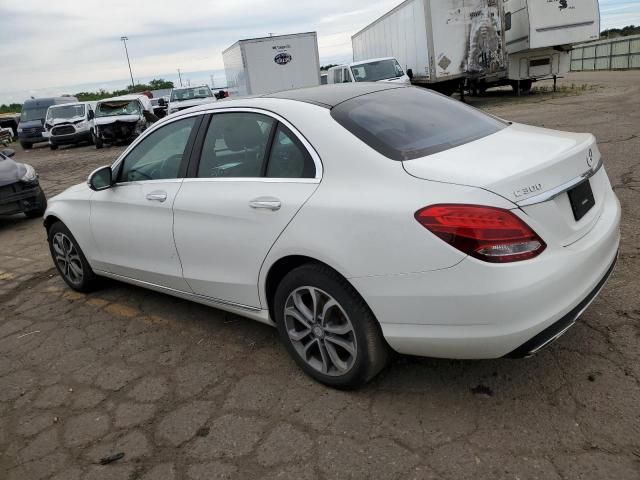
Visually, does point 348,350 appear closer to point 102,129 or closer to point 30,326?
point 30,326

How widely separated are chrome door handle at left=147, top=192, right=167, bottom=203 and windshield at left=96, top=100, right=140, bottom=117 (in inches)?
667

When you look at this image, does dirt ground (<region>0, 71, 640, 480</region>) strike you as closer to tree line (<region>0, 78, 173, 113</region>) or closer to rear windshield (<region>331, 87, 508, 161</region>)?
rear windshield (<region>331, 87, 508, 161</region>)

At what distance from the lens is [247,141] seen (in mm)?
3254

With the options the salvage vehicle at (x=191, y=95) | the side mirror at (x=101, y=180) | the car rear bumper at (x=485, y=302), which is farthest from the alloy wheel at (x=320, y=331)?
the salvage vehicle at (x=191, y=95)

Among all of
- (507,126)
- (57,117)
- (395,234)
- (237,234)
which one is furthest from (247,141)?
(57,117)

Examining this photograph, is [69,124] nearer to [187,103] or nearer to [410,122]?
[187,103]

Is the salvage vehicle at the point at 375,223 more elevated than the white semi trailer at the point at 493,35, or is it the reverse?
the white semi trailer at the point at 493,35

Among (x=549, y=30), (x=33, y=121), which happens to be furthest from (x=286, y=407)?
(x=33, y=121)

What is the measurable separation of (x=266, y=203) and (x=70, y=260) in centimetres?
274

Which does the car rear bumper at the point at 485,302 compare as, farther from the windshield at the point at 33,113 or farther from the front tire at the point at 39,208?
the windshield at the point at 33,113

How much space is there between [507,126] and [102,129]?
1827cm

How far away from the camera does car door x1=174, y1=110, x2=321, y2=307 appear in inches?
114

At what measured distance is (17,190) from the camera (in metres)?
8.06

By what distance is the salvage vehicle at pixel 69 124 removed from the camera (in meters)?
21.3
